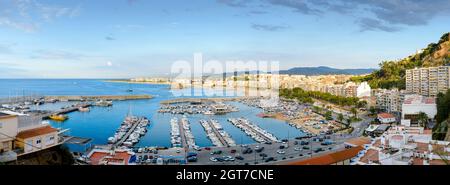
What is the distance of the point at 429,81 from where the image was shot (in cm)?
826

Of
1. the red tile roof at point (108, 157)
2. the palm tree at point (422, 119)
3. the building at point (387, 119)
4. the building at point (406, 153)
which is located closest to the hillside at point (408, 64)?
the building at point (387, 119)

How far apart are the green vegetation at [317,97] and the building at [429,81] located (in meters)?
1.34

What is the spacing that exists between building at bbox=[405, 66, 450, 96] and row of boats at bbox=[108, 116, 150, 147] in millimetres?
6168

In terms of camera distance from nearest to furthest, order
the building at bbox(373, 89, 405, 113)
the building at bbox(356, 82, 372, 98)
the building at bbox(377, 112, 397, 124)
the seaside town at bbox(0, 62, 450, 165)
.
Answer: the seaside town at bbox(0, 62, 450, 165), the building at bbox(377, 112, 397, 124), the building at bbox(373, 89, 405, 113), the building at bbox(356, 82, 372, 98)

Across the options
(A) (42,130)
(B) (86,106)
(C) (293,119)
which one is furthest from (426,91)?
(B) (86,106)

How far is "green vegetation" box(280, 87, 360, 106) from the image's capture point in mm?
9402

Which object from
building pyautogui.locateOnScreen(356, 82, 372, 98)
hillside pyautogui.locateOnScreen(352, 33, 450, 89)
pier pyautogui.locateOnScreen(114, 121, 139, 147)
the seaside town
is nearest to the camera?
the seaside town

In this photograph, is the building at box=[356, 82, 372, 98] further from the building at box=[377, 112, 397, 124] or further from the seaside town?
the building at box=[377, 112, 397, 124]

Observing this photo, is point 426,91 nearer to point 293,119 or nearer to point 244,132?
point 293,119

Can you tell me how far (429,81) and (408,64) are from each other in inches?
113

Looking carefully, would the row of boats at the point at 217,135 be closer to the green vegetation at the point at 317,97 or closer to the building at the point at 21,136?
the building at the point at 21,136


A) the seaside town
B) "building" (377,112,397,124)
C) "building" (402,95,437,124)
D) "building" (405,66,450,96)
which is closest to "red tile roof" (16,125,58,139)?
the seaside town

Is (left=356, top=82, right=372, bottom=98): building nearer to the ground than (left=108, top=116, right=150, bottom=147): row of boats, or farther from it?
farther from it
